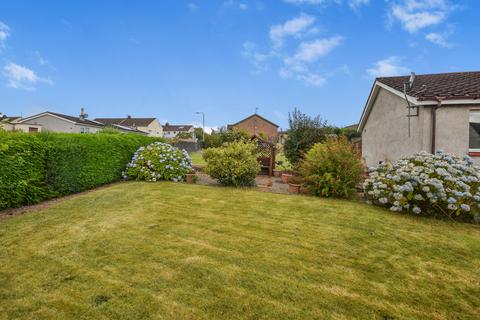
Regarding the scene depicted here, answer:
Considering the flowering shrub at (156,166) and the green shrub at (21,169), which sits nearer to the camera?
the green shrub at (21,169)

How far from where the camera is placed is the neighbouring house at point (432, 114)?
9.05 m

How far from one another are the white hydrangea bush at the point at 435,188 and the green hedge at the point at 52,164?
30.7 feet

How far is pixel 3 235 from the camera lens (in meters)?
4.68

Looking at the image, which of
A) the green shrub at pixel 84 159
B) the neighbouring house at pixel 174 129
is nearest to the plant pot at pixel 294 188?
the green shrub at pixel 84 159

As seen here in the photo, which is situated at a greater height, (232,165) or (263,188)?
(232,165)

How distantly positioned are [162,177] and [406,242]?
8.78 metres

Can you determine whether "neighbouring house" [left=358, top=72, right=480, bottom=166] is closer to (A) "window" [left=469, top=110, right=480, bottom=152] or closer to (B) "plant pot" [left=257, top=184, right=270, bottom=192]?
(A) "window" [left=469, top=110, right=480, bottom=152]

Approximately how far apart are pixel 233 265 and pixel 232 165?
6.29 m

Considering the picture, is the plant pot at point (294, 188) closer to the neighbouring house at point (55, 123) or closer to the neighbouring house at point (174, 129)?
the neighbouring house at point (55, 123)

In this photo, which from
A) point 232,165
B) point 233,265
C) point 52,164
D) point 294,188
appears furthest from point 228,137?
point 233,265

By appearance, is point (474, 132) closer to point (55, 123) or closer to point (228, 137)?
point (228, 137)

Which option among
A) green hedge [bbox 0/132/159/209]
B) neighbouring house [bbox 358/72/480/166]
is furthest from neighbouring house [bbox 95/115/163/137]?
neighbouring house [bbox 358/72/480/166]

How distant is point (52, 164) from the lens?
24.6 ft

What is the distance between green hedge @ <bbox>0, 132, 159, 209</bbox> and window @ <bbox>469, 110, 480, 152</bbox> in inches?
535
